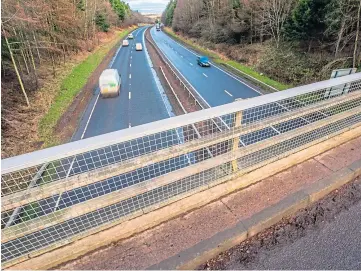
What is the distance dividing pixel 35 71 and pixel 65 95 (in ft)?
11.7

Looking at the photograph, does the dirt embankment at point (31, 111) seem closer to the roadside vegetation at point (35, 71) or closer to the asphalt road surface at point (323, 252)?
the roadside vegetation at point (35, 71)

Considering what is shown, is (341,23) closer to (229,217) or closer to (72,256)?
(229,217)

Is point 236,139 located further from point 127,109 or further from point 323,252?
point 127,109

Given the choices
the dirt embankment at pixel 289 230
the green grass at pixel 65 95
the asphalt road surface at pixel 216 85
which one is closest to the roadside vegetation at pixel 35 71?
the green grass at pixel 65 95

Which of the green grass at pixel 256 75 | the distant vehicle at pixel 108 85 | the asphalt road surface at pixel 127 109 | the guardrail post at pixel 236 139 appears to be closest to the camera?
the guardrail post at pixel 236 139

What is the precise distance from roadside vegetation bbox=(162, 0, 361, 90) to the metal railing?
1566cm

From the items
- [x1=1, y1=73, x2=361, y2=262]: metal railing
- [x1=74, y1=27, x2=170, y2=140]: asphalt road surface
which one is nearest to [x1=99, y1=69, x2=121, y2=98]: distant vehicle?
[x1=74, y1=27, x2=170, y2=140]: asphalt road surface

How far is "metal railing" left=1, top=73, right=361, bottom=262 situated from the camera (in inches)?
77.2

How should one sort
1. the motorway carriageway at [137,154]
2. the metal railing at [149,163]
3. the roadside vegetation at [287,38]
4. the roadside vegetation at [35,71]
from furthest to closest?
1. the roadside vegetation at [287,38]
2. the roadside vegetation at [35,71]
3. the motorway carriageway at [137,154]
4. the metal railing at [149,163]

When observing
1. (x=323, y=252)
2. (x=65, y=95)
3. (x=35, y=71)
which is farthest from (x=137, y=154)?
(x=35, y=71)

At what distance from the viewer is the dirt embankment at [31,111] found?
1205 cm

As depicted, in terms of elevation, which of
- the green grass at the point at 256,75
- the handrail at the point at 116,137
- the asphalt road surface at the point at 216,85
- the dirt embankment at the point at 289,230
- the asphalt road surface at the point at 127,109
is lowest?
the asphalt road surface at the point at 127,109

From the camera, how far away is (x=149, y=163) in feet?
7.43

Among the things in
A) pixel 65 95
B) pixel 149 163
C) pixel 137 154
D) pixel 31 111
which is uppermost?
pixel 149 163
